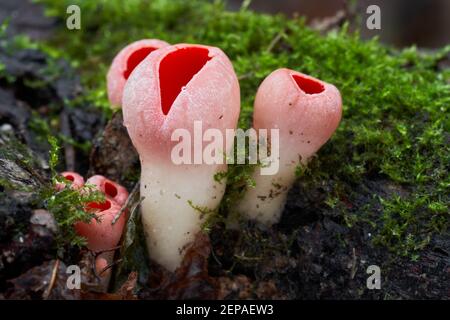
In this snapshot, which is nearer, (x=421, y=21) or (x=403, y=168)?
(x=403, y=168)

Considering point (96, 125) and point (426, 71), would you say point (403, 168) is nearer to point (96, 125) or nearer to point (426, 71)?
point (426, 71)

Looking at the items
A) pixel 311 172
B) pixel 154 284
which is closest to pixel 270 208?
pixel 311 172

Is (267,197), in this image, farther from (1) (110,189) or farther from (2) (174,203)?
(1) (110,189)

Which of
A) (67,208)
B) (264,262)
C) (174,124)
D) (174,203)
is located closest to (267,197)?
(264,262)

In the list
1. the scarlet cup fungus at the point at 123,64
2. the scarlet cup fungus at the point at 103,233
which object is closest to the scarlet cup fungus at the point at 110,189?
the scarlet cup fungus at the point at 103,233

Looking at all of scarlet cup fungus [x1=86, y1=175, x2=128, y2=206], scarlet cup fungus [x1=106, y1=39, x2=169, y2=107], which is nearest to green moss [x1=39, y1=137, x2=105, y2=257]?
scarlet cup fungus [x1=86, y1=175, x2=128, y2=206]

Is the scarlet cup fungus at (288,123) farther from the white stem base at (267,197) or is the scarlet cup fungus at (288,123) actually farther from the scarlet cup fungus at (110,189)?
the scarlet cup fungus at (110,189)

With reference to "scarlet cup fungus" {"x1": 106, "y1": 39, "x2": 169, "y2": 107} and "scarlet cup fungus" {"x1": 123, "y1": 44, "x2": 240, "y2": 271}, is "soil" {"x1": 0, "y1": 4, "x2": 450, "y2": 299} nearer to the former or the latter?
"scarlet cup fungus" {"x1": 123, "y1": 44, "x2": 240, "y2": 271}
